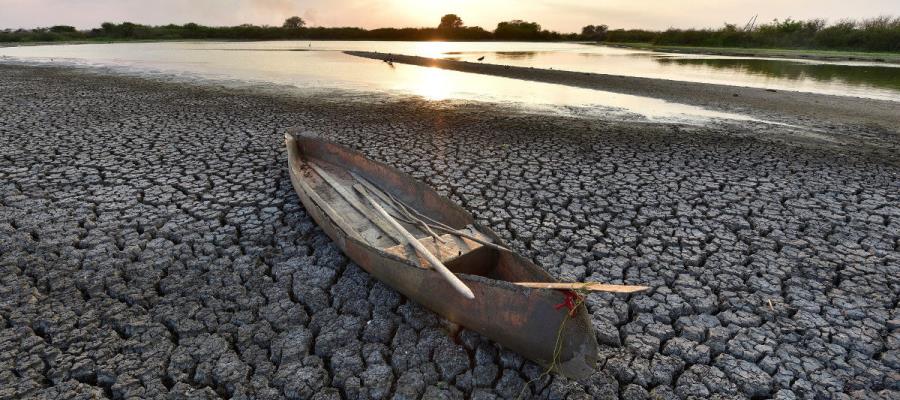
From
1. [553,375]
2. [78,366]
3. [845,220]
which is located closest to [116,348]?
[78,366]

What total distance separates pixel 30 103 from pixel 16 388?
12.7m

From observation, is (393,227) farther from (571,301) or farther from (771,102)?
(771,102)

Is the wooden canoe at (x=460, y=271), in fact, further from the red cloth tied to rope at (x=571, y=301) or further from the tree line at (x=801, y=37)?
the tree line at (x=801, y=37)

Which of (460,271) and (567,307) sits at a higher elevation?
(567,307)

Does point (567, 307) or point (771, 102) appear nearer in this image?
point (567, 307)

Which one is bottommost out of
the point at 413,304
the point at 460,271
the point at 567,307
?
the point at 413,304

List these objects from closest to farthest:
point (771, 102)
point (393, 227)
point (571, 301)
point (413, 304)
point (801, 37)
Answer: point (571, 301) < point (413, 304) < point (393, 227) < point (771, 102) < point (801, 37)

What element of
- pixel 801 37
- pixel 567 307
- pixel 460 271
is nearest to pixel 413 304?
pixel 460 271

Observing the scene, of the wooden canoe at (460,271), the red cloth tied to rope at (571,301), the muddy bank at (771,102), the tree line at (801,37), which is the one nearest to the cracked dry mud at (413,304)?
the wooden canoe at (460,271)

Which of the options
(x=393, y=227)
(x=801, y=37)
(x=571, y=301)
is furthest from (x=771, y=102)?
(x=801, y=37)

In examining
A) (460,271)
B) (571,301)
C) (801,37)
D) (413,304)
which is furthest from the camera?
(801,37)

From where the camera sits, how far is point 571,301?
2445mm

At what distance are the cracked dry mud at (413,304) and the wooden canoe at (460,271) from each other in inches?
9.5

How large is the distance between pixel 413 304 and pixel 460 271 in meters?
0.48
